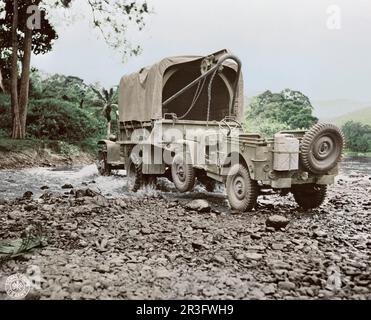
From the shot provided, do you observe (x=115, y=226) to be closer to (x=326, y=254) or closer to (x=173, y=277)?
(x=173, y=277)

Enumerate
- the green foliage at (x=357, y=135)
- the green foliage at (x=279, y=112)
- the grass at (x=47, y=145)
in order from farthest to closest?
the green foliage at (x=279, y=112), the green foliage at (x=357, y=135), the grass at (x=47, y=145)

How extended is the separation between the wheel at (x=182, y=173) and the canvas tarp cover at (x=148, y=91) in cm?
117

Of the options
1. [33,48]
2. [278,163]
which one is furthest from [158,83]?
[33,48]

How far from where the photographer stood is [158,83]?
27.9 ft

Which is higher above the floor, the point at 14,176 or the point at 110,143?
the point at 110,143

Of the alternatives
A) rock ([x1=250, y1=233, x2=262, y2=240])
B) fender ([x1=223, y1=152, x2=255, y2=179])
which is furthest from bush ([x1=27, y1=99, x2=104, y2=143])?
rock ([x1=250, y1=233, x2=262, y2=240])

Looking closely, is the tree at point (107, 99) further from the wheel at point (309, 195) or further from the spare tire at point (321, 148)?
the spare tire at point (321, 148)

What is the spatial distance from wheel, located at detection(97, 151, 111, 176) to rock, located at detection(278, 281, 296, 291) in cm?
825

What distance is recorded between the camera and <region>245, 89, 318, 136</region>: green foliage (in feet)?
106

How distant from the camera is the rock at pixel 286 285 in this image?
137 inches

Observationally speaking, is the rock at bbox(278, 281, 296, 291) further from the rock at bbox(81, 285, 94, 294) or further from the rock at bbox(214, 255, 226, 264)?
the rock at bbox(81, 285, 94, 294)

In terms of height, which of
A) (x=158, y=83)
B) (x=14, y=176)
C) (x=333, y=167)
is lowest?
(x=14, y=176)

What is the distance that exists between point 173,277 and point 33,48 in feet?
55.4

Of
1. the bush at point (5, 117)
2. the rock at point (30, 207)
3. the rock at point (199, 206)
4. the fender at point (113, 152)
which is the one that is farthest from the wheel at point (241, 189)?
the bush at point (5, 117)
